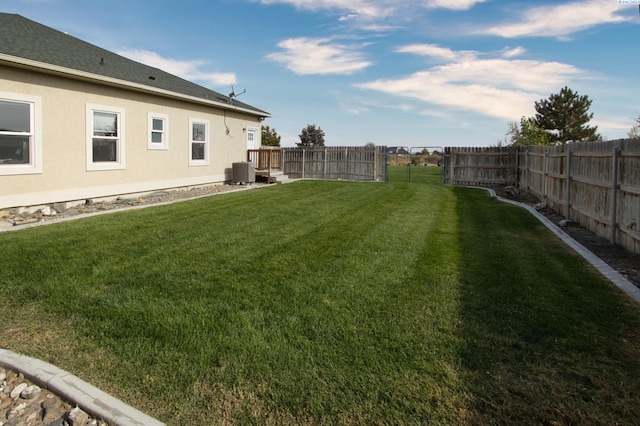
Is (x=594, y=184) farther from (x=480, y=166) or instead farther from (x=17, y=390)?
(x=480, y=166)

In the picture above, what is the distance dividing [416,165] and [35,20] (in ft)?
131

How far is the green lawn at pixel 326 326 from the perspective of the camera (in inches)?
101

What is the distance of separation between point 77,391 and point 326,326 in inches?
72.2

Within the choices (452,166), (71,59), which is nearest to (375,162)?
(452,166)

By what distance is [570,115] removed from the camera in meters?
35.2

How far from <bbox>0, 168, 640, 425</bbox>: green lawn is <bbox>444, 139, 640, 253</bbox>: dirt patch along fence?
1.36 m

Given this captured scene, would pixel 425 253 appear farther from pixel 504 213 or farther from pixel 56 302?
pixel 504 213

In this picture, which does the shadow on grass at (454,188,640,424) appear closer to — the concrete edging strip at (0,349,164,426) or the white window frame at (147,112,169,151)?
the concrete edging strip at (0,349,164,426)

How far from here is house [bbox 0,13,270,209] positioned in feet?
29.0

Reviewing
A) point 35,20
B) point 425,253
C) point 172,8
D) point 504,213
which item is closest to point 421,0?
point 504,213

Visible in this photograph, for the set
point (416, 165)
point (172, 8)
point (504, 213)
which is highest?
point (172, 8)

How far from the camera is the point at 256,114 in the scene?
734 inches

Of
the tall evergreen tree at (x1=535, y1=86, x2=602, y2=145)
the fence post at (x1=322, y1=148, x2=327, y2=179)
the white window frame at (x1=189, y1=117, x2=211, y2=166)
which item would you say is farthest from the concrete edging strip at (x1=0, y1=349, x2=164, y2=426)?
the tall evergreen tree at (x1=535, y1=86, x2=602, y2=145)

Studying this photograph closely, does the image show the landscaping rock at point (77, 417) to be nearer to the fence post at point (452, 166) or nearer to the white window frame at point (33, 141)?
the white window frame at point (33, 141)
